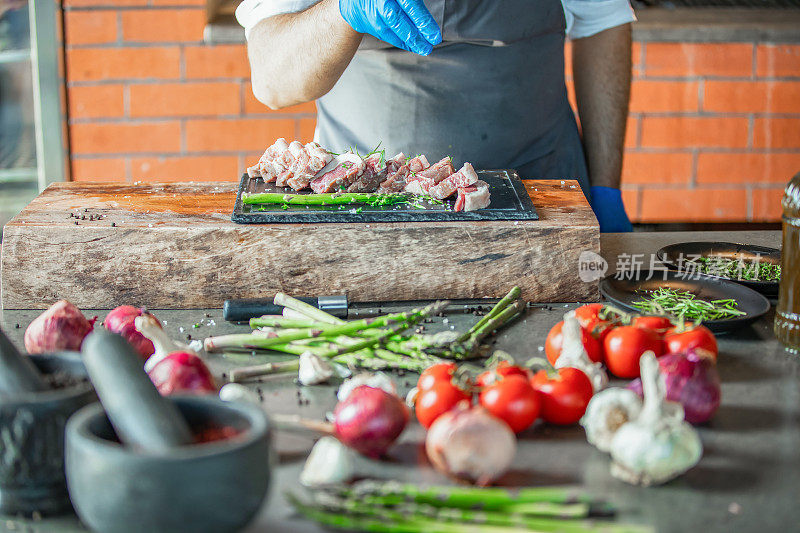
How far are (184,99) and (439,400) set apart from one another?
314 cm

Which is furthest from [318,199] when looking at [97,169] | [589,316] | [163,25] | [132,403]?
[97,169]

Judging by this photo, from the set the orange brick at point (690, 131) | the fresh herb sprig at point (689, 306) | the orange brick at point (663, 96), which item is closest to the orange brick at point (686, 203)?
the orange brick at point (690, 131)

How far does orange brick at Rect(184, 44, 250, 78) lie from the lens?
400cm

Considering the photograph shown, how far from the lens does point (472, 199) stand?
1.91 meters

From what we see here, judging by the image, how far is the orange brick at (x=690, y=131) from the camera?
13.8 ft

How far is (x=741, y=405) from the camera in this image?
4.57 feet

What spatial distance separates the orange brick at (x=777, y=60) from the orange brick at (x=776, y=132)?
217 mm

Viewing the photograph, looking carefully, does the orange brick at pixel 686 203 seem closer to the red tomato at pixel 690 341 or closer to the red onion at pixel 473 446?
the red tomato at pixel 690 341

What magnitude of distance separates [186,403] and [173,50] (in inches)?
127

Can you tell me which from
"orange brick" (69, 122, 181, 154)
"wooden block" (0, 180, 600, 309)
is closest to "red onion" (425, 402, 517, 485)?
"wooden block" (0, 180, 600, 309)

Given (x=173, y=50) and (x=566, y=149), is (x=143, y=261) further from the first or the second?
(x=173, y=50)

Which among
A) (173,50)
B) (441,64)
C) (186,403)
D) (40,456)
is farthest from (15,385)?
(173,50)

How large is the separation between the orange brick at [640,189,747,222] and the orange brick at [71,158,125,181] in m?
2.47

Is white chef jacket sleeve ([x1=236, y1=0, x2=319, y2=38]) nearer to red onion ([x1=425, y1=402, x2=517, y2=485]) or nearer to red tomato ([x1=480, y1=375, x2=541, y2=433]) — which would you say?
red tomato ([x1=480, y1=375, x2=541, y2=433])
